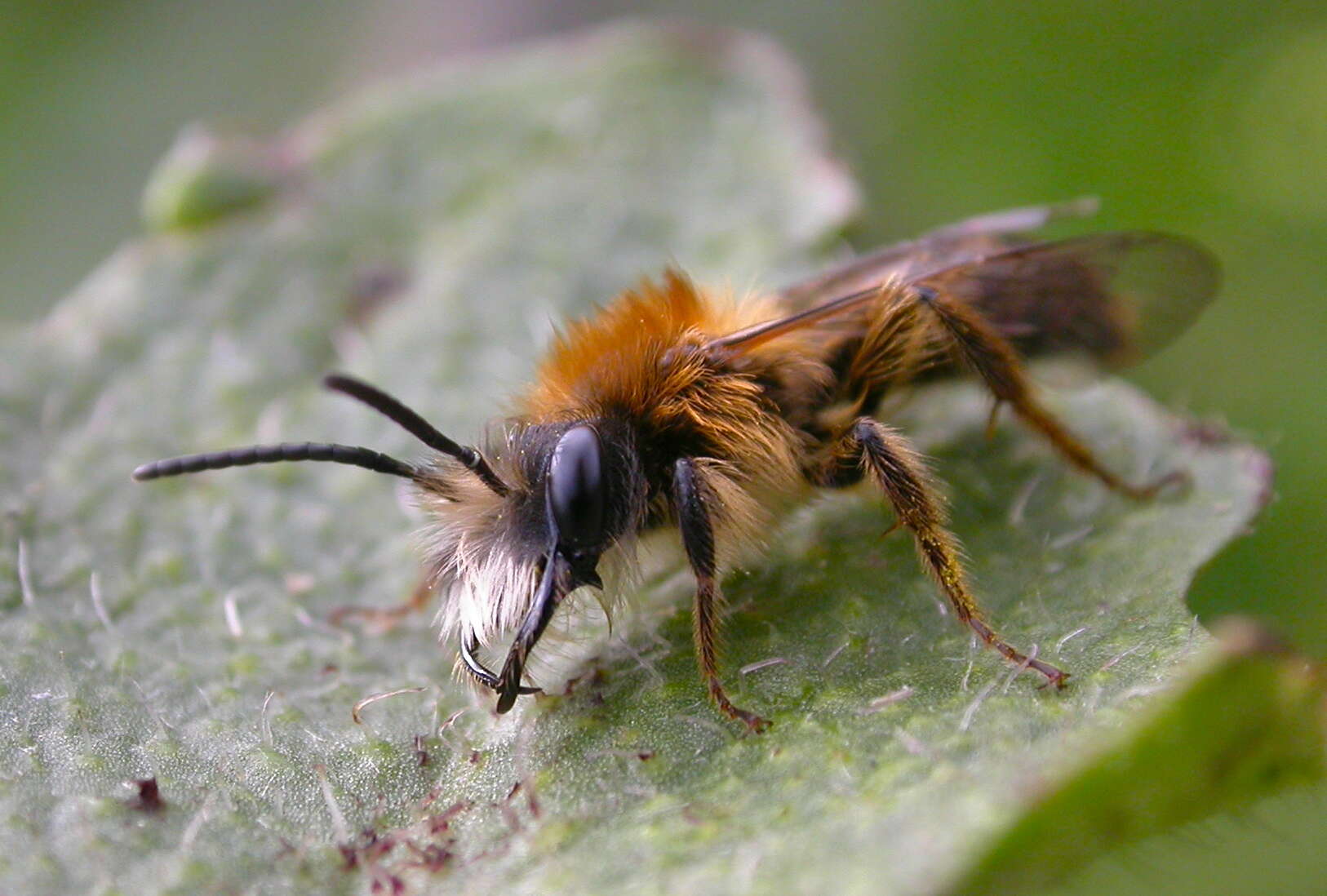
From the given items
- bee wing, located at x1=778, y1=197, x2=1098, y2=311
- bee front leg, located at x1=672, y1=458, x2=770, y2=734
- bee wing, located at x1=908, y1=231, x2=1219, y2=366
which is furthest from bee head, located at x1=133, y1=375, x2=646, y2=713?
bee wing, located at x1=908, y1=231, x2=1219, y2=366

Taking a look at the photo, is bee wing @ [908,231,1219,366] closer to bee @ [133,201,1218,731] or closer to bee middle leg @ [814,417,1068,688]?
bee @ [133,201,1218,731]

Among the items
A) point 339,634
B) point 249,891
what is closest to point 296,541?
point 339,634

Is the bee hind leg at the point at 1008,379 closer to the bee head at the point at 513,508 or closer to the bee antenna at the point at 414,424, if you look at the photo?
the bee head at the point at 513,508

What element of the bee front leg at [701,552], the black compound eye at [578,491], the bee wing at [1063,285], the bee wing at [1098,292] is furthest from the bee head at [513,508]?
the bee wing at [1098,292]

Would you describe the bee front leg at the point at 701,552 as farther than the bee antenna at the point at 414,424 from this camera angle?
Yes

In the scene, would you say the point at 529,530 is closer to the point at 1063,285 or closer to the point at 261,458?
the point at 261,458

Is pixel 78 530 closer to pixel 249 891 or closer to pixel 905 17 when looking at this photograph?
pixel 249 891
